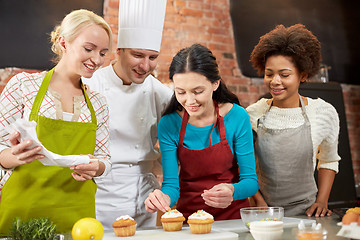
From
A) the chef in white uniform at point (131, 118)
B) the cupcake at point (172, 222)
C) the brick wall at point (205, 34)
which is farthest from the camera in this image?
the brick wall at point (205, 34)

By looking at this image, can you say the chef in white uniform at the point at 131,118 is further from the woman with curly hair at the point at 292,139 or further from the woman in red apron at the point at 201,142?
the woman with curly hair at the point at 292,139

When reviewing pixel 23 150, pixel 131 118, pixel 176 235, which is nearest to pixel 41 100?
pixel 23 150

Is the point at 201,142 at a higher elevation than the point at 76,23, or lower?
lower

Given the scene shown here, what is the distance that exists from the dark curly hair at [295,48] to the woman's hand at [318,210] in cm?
74

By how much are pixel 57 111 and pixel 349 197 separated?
3.67 metres

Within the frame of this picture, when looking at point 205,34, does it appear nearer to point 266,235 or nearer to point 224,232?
point 224,232

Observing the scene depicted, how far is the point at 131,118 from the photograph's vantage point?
224 cm

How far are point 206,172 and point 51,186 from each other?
2.43ft

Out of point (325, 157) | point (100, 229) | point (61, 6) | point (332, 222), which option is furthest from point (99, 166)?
point (61, 6)

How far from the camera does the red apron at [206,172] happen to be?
2012 mm

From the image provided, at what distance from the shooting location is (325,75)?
496cm

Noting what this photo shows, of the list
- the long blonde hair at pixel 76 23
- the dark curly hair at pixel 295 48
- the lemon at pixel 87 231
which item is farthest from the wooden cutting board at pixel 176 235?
the dark curly hair at pixel 295 48

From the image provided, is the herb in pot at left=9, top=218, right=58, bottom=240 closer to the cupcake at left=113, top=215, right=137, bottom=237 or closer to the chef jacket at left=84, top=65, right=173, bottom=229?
the cupcake at left=113, top=215, right=137, bottom=237

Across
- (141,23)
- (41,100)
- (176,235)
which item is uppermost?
(141,23)
